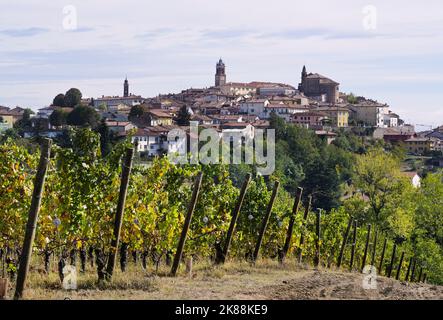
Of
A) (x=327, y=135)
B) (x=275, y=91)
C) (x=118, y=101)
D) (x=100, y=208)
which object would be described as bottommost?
(x=327, y=135)

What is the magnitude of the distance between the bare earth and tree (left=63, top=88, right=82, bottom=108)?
353 feet

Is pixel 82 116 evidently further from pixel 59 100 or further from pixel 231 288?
pixel 231 288

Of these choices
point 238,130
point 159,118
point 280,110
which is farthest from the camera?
point 280,110

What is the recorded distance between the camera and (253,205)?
14820mm

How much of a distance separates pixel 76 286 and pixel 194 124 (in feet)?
289

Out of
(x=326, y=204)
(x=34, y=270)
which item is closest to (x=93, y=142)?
(x=34, y=270)

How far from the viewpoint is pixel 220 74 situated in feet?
581

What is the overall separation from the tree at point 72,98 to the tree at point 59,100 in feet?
2.33

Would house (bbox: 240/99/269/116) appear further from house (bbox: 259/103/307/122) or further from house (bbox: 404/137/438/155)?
house (bbox: 404/137/438/155)

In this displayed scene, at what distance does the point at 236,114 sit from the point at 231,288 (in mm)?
113898

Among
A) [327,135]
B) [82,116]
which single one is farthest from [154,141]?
[327,135]

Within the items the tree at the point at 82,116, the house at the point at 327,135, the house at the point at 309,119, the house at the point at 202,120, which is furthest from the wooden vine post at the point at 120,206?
the house at the point at 309,119

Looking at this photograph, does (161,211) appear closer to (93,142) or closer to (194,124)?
(93,142)

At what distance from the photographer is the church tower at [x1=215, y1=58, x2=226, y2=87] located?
176 metres
